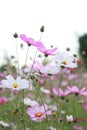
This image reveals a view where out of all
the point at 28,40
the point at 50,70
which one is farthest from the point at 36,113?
the point at 28,40

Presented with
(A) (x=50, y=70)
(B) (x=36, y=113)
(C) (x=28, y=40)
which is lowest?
(B) (x=36, y=113)

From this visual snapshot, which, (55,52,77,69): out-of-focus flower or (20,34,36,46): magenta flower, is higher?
(20,34,36,46): magenta flower

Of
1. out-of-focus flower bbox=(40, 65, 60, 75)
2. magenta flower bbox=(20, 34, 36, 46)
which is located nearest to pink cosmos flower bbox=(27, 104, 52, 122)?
out-of-focus flower bbox=(40, 65, 60, 75)

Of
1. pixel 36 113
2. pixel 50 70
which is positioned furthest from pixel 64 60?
pixel 36 113

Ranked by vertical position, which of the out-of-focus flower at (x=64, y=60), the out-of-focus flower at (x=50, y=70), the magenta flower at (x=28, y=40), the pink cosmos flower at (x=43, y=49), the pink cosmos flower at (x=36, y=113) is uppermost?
the magenta flower at (x=28, y=40)

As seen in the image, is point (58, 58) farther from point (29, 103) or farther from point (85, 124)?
point (85, 124)

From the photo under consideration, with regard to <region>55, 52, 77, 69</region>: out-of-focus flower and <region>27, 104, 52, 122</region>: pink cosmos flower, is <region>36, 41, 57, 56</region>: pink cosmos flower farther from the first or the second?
<region>27, 104, 52, 122</region>: pink cosmos flower

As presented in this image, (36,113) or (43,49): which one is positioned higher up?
(43,49)

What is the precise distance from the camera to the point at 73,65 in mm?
1450

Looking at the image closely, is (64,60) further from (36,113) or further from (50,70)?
(36,113)

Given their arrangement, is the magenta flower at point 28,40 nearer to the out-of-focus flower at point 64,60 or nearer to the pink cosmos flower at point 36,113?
the out-of-focus flower at point 64,60

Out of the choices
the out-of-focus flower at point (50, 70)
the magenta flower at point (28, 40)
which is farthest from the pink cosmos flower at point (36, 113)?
the magenta flower at point (28, 40)

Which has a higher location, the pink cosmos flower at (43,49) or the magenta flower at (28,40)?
the magenta flower at (28,40)

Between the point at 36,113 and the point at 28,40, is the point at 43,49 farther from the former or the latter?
the point at 36,113
